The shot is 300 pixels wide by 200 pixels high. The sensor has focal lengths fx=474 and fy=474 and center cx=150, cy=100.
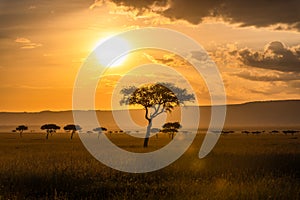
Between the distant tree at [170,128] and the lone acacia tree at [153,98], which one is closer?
the lone acacia tree at [153,98]

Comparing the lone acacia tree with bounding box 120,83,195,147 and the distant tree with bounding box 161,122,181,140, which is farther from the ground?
the lone acacia tree with bounding box 120,83,195,147

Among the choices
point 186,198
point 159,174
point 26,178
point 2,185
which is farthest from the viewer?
point 159,174

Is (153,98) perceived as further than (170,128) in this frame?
No

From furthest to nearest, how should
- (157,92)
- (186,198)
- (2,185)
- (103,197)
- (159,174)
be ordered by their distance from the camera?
1. (157,92)
2. (159,174)
3. (2,185)
4. (103,197)
5. (186,198)

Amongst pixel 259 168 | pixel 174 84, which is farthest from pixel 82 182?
pixel 174 84

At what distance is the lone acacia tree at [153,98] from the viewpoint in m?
63.8

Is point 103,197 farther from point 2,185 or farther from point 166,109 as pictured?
point 166,109

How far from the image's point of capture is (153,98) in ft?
209

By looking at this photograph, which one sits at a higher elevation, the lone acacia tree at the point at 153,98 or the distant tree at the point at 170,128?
the lone acacia tree at the point at 153,98

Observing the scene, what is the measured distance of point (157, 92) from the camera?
2520 inches

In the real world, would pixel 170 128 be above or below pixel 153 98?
below

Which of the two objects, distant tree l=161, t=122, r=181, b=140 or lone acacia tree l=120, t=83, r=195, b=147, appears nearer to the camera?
lone acacia tree l=120, t=83, r=195, b=147

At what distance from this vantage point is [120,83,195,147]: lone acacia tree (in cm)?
6381

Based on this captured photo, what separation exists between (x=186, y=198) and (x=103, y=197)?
9.72 feet
